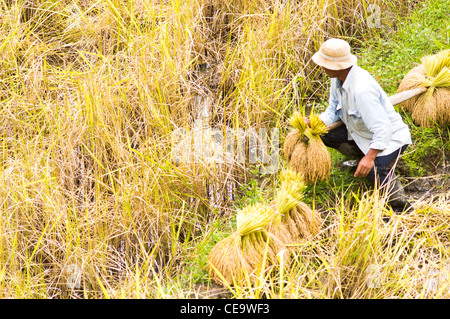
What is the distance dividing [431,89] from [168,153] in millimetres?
1869

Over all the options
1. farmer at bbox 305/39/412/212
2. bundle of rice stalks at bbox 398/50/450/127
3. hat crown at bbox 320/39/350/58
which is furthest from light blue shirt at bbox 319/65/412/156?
bundle of rice stalks at bbox 398/50/450/127

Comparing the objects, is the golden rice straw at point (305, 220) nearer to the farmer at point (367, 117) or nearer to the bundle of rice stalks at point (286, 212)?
the bundle of rice stalks at point (286, 212)

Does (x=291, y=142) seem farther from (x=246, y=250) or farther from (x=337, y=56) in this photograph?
(x=246, y=250)

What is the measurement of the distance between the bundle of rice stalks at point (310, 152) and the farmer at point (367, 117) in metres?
0.21

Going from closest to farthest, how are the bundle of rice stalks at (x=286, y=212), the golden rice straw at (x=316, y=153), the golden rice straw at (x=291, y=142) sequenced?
the bundle of rice stalks at (x=286, y=212) < the golden rice straw at (x=316, y=153) < the golden rice straw at (x=291, y=142)

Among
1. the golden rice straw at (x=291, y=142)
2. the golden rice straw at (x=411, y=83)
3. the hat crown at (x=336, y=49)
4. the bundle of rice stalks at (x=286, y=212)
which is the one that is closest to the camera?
the bundle of rice stalks at (x=286, y=212)

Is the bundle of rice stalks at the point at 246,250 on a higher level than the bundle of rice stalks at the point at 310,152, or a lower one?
lower

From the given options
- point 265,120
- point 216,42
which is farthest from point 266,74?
point 216,42

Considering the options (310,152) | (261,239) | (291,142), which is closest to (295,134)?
(291,142)

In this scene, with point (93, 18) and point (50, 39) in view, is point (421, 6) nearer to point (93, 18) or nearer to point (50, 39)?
point (93, 18)

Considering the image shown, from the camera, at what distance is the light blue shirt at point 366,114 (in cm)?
311

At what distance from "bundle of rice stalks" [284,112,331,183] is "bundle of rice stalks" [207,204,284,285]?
1.57 feet

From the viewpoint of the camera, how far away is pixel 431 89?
144 inches

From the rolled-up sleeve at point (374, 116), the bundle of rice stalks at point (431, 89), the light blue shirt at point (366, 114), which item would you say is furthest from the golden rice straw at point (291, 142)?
the bundle of rice stalks at point (431, 89)
